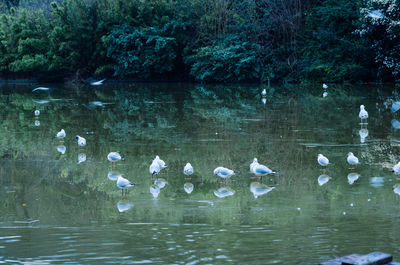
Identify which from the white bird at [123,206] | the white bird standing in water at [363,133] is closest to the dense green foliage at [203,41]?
the white bird standing in water at [363,133]

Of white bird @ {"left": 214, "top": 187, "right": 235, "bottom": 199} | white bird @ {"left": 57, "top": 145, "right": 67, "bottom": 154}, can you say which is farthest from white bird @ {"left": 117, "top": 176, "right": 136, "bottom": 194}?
white bird @ {"left": 57, "top": 145, "right": 67, "bottom": 154}

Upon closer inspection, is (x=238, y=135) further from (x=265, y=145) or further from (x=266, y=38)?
(x=266, y=38)

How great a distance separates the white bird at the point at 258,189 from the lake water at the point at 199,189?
0.10ft

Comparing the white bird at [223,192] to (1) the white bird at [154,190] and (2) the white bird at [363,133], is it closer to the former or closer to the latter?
(1) the white bird at [154,190]

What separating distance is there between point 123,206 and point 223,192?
158cm

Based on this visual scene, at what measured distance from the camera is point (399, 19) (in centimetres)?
2530

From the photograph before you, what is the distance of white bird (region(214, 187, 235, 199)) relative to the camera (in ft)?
28.5

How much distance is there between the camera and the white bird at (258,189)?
871 cm

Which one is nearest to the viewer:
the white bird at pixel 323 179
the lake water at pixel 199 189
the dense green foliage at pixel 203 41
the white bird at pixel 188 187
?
the lake water at pixel 199 189

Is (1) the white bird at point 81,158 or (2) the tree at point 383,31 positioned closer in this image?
(1) the white bird at point 81,158

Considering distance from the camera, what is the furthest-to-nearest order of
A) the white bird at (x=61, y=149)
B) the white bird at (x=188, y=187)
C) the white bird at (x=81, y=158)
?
the white bird at (x=61, y=149) → the white bird at (x=81, y=158) → the white bird at (x=188, y=187)

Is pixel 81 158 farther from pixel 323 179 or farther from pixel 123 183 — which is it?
pixel 323 179

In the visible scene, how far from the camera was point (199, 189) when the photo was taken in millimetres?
9062

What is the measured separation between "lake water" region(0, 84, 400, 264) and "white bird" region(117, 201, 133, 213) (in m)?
0.03
